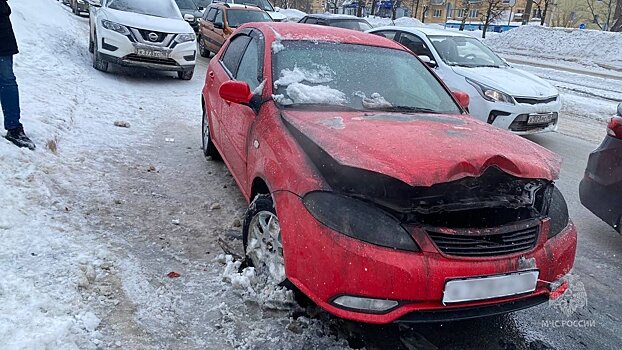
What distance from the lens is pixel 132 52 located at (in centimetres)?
945

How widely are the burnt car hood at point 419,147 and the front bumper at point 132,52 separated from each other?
7074 mm

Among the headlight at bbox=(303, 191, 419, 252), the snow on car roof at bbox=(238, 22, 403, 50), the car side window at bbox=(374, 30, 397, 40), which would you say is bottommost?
the headlight at bbox=(303, 191, 419, 252)

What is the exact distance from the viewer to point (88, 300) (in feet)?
9.50

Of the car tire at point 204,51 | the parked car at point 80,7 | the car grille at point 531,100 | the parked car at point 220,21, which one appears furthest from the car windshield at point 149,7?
the parked car at point 80,7

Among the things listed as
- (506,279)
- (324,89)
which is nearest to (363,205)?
(506,279)

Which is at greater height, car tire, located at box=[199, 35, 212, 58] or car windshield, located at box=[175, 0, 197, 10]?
car windshield, located at box=[175, 0, 197, 10]

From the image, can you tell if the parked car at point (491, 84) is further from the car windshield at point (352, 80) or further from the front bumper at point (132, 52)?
the front bumper at point (132, 52)

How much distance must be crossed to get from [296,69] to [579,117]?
28.1ft

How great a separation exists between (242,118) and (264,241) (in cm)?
119

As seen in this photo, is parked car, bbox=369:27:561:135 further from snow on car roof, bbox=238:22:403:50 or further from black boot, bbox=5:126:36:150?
black boot, bbox=5:126:36:150

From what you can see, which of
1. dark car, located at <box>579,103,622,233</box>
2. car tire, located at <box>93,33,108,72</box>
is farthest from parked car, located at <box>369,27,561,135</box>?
car tire, located at <box>93,33,108,72</box>

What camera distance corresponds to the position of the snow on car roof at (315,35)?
13.8 feet

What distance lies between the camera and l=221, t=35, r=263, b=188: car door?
3.85m

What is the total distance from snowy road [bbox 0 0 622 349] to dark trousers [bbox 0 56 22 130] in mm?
363
